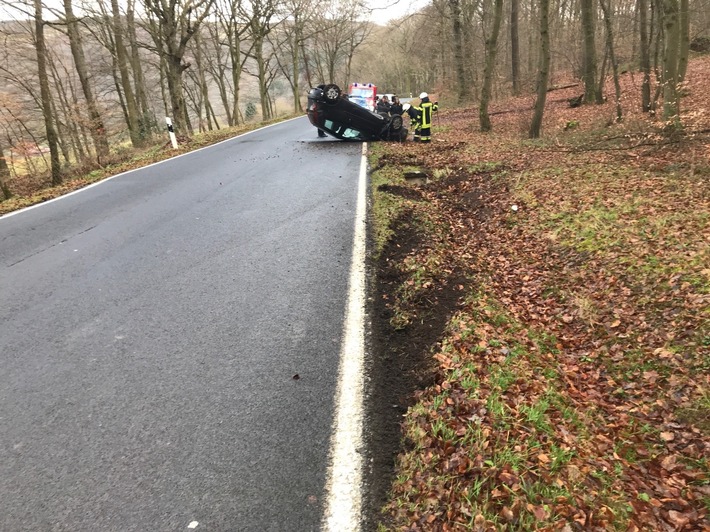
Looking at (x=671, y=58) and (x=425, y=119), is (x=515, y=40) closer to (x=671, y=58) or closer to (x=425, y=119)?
(x=425, y=119)

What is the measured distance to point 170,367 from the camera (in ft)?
11.7

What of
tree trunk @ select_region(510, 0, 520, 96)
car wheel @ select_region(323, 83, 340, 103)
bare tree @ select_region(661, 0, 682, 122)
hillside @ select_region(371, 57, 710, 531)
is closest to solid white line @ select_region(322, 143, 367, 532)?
hillside @ select_region(371, 57, 710, 531)

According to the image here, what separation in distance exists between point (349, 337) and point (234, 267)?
7.02ft

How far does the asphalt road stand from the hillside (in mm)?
669

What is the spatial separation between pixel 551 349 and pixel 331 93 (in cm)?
1175

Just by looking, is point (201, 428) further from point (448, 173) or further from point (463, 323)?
point (448, 173)

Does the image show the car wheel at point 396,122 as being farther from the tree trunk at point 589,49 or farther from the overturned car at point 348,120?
the tree trunk at point 589,49

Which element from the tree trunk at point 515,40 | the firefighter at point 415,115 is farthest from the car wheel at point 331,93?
the tree trunk at point 515,40

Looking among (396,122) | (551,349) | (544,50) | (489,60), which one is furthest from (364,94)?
(551,349)

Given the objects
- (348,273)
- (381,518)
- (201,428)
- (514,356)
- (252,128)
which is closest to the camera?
(381,518)

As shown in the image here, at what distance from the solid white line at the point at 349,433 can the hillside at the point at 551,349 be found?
0.63 feet

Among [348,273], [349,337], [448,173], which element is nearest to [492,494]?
[349,337]

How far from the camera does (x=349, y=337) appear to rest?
13.0ft

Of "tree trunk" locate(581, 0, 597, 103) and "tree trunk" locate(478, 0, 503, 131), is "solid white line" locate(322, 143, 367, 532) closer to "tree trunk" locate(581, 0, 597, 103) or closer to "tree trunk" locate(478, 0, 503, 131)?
"tree trunk" locate(478, 0, 503, 131)
